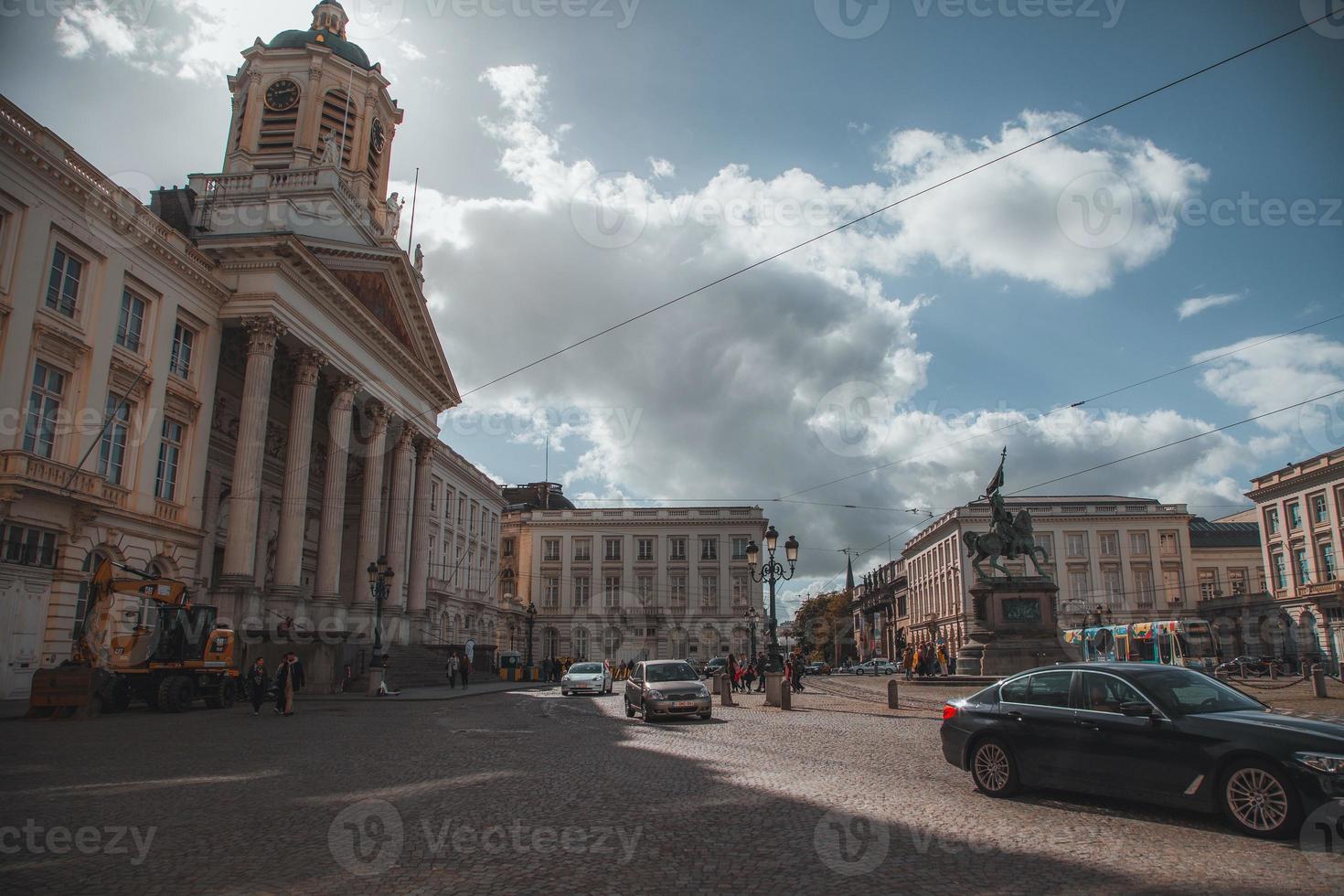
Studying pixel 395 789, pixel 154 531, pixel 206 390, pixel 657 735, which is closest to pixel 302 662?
pixel 154 531

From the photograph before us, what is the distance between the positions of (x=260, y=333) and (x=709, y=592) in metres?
56.1

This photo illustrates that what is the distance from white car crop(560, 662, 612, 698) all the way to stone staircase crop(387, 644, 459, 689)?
6.47 metres

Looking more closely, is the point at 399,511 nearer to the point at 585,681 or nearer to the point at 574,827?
the point at 585,681

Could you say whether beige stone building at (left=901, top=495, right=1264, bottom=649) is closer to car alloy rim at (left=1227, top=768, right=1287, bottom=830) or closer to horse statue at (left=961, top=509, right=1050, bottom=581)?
horse statue at (left=961, top=509, right=1050, bottom=581)

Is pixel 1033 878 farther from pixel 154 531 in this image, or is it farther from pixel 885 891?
pixel 154 531

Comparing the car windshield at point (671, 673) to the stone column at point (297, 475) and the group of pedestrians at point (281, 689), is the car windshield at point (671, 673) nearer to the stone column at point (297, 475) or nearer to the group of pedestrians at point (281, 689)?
the group of pedestrians at point (281, 689)

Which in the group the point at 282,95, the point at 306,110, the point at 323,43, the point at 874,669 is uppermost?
the point at 323,43

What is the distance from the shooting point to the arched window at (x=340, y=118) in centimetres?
4709

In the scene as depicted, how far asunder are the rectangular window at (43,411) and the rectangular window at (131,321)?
253 centimetres

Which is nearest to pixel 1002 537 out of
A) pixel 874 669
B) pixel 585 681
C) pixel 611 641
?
pixel 585 681

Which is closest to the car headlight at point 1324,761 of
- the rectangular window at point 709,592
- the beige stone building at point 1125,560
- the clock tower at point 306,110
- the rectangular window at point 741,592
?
the clock tower at point 306,110

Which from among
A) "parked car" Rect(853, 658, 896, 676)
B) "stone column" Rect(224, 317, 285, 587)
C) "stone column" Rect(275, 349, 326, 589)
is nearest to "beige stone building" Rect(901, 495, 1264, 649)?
"parked car" Rect(853, 658, 896, 676)

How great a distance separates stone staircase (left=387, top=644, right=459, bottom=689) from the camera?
35.9 meters

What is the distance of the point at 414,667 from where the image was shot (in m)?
38.0
